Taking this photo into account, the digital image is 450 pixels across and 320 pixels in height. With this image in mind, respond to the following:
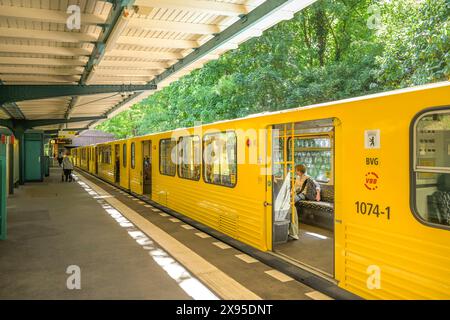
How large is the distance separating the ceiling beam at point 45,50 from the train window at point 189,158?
3.04 m

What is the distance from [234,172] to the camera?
6.92m

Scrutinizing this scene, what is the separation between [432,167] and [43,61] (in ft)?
24.5

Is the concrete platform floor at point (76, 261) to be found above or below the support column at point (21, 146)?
below

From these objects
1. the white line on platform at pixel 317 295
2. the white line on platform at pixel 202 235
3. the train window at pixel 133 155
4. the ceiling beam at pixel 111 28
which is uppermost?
the ceiling beam at pixel 111 28

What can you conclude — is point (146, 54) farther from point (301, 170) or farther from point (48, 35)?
point (301, 170)

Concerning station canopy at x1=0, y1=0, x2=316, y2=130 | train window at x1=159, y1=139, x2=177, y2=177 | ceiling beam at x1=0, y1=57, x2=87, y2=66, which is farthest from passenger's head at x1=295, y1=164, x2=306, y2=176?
ceiling beam at x1=0, y1=57, x2=87, y2=66

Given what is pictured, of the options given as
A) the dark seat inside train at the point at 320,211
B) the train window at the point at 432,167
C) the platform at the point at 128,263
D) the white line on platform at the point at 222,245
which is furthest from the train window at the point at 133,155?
the train window at the point at 432,167

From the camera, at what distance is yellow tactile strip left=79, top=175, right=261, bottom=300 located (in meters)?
4.45

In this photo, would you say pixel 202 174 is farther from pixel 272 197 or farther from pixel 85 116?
pixel 85 116

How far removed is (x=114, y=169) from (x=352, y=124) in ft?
52.4

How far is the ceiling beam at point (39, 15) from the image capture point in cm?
510

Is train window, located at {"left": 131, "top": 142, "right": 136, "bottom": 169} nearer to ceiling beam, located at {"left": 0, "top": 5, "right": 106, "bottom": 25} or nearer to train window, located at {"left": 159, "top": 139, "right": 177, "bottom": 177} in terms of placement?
train window, located at {"left": 159, "top": 139, "right": 177, "bottom": 177}

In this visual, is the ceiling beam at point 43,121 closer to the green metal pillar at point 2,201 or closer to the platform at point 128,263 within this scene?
the platform at point 128,263
